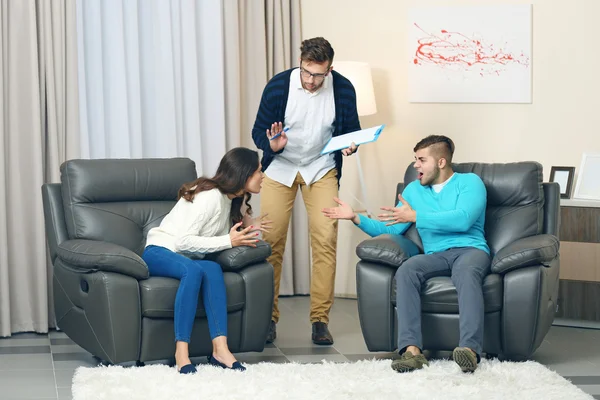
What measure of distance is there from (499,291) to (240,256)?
1145 mm

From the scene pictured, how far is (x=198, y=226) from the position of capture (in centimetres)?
396

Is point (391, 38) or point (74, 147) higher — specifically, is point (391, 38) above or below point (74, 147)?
above

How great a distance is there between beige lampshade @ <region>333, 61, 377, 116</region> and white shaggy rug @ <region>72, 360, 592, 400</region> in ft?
6.45

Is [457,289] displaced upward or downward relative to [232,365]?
upward

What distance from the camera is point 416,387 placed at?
344 centimetres

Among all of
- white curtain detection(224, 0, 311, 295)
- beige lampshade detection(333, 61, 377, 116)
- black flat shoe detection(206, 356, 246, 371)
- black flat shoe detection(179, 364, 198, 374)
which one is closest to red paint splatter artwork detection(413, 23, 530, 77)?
beige lampshade detection(333, 61, 377, 116)

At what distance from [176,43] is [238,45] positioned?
0.42m

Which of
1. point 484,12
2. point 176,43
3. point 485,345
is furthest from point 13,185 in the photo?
point 484,12

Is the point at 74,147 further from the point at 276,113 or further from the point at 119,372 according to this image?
the point at 119,372

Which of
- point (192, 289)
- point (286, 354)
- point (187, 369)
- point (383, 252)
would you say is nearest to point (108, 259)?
point (192, 289)

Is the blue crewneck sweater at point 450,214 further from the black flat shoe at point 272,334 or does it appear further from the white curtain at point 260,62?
the white curtain at point 260,62

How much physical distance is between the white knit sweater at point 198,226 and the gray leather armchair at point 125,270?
0.10 metres

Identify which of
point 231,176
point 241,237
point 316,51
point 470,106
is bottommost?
point 241,237

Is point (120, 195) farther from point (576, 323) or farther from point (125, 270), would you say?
point (576, 323)
